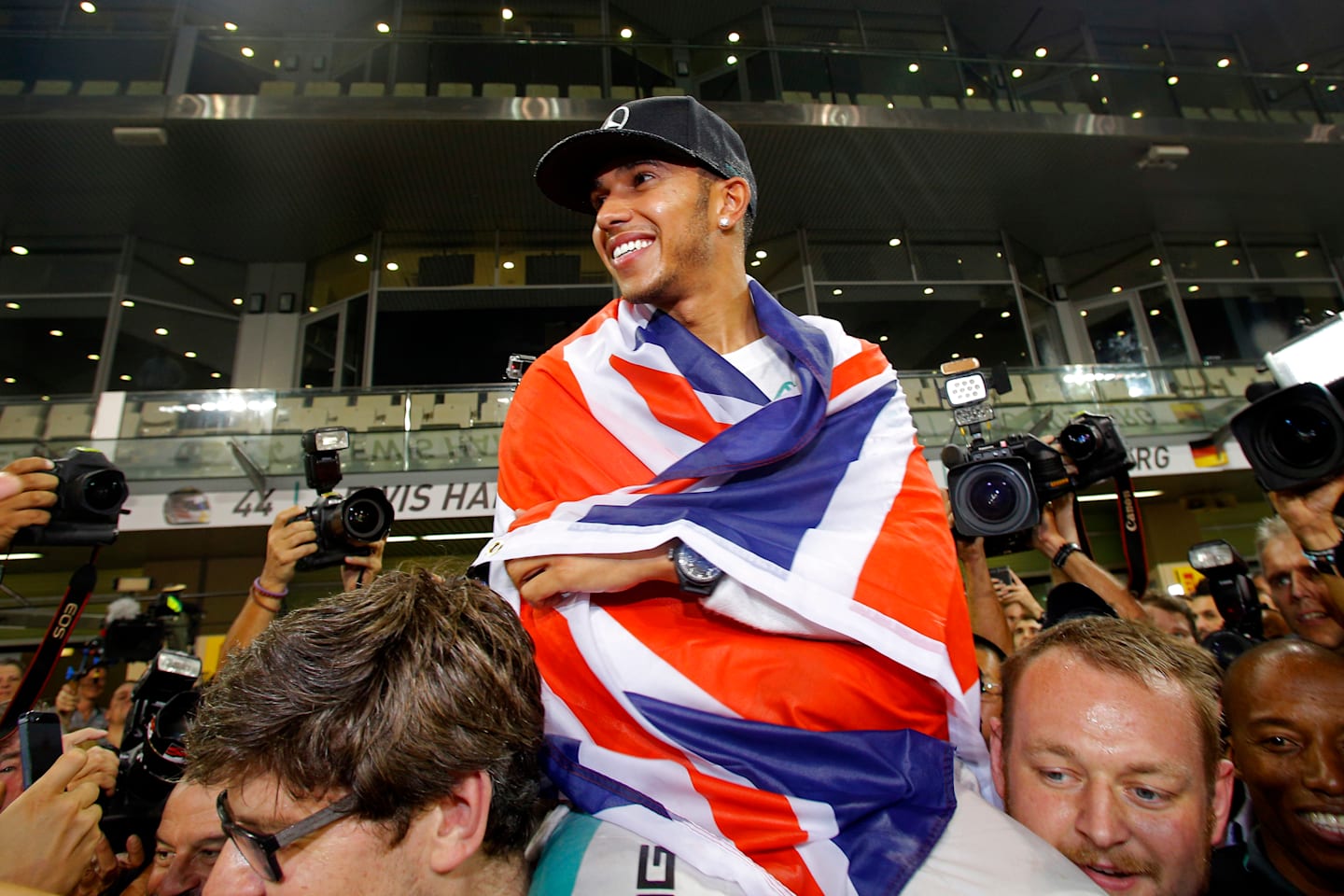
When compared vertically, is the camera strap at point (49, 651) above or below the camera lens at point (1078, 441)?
below

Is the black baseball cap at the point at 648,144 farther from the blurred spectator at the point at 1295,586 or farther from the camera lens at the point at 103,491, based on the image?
the blurred spectator at the point at 1295,586

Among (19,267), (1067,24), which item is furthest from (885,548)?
(1067,24)

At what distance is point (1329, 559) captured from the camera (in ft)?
4.48

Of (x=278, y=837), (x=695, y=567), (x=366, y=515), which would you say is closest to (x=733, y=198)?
(x=695, y=567)

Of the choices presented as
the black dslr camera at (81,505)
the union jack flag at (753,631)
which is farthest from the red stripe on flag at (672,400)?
the black dslr camera at (81,505)

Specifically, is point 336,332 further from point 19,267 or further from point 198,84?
point 19,267

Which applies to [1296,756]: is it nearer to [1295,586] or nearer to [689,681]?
[1295,586]

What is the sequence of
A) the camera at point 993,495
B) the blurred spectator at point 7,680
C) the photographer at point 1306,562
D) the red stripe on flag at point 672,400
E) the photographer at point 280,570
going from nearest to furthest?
1. the red stripe on flag at point 672,400
2. the photographer at point 1306,562
3. the camera at point 993,495
4. the photographer at point 280,570
5. the blurred spectator at point 7,680

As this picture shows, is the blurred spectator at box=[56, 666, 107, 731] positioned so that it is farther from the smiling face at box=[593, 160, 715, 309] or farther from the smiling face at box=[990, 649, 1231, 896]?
the smiling face at box=[990, 649, 1231, 896]

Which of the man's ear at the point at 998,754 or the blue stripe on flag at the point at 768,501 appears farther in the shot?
the man's ear at the point at 998,754

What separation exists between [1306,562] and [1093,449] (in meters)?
1.07

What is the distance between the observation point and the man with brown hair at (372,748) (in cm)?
94

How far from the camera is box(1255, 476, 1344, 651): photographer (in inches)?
53.7

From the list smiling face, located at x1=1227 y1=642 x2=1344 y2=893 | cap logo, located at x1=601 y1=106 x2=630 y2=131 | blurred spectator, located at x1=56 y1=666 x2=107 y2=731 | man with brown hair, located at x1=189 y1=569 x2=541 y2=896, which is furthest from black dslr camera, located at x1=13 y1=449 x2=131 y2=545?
blurred spectator, located at x1=56 y1=666 x2=107 y2=731
